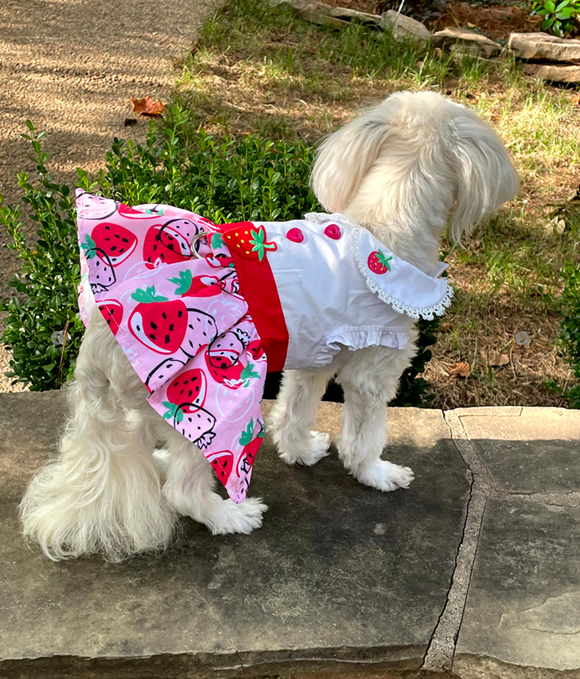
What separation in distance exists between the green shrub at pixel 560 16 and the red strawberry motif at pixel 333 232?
5.93 m

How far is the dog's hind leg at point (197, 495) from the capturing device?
2336 mm

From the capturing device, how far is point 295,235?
247cm

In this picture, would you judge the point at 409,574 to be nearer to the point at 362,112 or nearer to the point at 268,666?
the point at 268,666

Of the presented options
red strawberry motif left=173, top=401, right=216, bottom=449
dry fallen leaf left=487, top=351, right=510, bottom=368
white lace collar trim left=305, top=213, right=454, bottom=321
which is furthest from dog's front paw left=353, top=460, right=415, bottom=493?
dry fallen leaf left=487, top=351, right=510, bottom=368

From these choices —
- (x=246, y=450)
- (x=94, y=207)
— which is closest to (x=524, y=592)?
(x=246, y=450)

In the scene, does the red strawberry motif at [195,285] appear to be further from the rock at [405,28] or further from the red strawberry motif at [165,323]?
the rock at [405,28]

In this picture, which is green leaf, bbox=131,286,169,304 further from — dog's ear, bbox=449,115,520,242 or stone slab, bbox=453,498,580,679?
stone slab, bbox=453,498,580,679

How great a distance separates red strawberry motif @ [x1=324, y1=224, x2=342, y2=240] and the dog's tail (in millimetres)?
897

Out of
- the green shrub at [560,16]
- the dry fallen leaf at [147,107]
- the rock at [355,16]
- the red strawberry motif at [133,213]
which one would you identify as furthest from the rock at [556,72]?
the red strawberry motif at [133,213]

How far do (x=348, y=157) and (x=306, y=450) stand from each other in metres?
1.15

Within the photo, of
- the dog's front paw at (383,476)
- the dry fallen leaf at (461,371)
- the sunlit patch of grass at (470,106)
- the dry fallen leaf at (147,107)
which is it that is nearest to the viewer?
the dog's front paw at (383,476)

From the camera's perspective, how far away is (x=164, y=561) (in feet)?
8.04

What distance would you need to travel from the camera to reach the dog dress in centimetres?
213

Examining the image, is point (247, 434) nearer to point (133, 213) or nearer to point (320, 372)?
point (320, 372)
